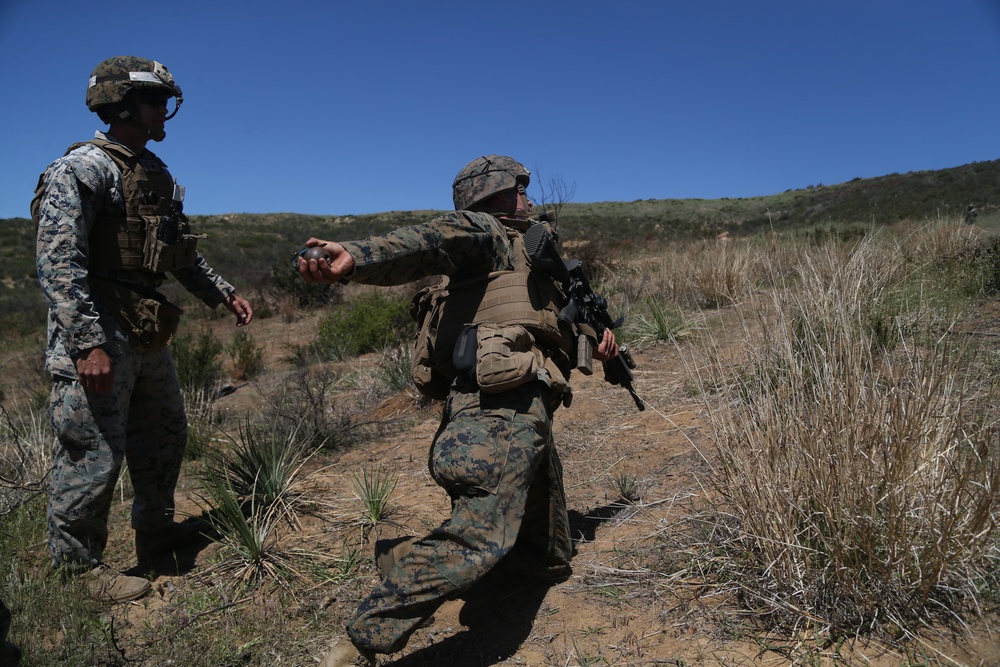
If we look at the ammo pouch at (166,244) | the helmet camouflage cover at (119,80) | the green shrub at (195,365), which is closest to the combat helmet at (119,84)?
the helmet camouflage cover at (119,80)

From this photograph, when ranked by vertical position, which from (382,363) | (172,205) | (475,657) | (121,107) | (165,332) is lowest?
(475,657)

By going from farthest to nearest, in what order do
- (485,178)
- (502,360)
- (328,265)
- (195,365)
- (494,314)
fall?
(195,365)
(485,178)
(494,314)
(502,360)
(328,265)

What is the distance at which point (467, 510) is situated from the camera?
95.4 inches

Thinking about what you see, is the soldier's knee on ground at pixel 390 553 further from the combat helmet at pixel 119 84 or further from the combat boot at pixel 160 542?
the combat helmet at pixel 119 84

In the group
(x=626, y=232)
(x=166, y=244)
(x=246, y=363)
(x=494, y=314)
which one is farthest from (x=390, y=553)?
(x=626, y=232)

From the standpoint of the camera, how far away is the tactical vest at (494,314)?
2.78 m

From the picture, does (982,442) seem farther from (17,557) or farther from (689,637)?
(17,557)

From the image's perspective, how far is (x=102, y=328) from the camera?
2.93 meters

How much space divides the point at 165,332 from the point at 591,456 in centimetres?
258

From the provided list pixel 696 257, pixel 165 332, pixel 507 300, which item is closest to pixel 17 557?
pixel 165 332

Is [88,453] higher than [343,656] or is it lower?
higher

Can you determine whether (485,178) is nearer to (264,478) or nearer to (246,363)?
(264,478)

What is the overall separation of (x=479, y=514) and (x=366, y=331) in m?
6.63

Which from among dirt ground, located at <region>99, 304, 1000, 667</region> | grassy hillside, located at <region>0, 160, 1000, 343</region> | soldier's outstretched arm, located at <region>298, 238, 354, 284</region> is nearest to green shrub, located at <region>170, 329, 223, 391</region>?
dirt ground, located at <region>99, 304, 1000, 667</region>
